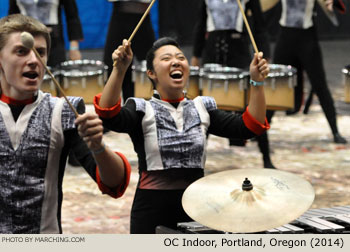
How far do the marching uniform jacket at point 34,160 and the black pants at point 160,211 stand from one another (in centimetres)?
77

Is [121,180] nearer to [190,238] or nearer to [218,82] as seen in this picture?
[190,238]

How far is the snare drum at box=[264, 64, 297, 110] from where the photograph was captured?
281 inches

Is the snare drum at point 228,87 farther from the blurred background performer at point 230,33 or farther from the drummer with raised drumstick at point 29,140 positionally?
the drummer with raised drumstick at point 29,140

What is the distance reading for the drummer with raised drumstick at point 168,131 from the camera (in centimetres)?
417

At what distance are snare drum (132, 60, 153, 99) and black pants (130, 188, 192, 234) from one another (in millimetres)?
3199

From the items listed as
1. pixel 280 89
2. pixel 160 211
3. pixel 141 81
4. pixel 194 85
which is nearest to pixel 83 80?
pixel 141 81

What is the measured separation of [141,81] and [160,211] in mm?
3343

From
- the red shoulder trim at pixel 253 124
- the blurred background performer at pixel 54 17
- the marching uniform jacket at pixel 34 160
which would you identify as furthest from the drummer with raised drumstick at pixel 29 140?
the blurred background performer at pixel 54 17

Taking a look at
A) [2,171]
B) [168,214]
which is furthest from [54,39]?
[2,171]

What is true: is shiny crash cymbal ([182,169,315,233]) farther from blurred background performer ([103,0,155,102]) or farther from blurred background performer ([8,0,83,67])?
blurred background performer ([103,0,155,102])

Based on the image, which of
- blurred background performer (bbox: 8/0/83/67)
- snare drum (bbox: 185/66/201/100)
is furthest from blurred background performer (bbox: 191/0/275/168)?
blurred background performer (bbox: 8/0/83/67)

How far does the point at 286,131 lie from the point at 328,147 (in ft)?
3.00

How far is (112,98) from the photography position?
13.6ft

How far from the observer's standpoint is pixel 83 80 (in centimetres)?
707
